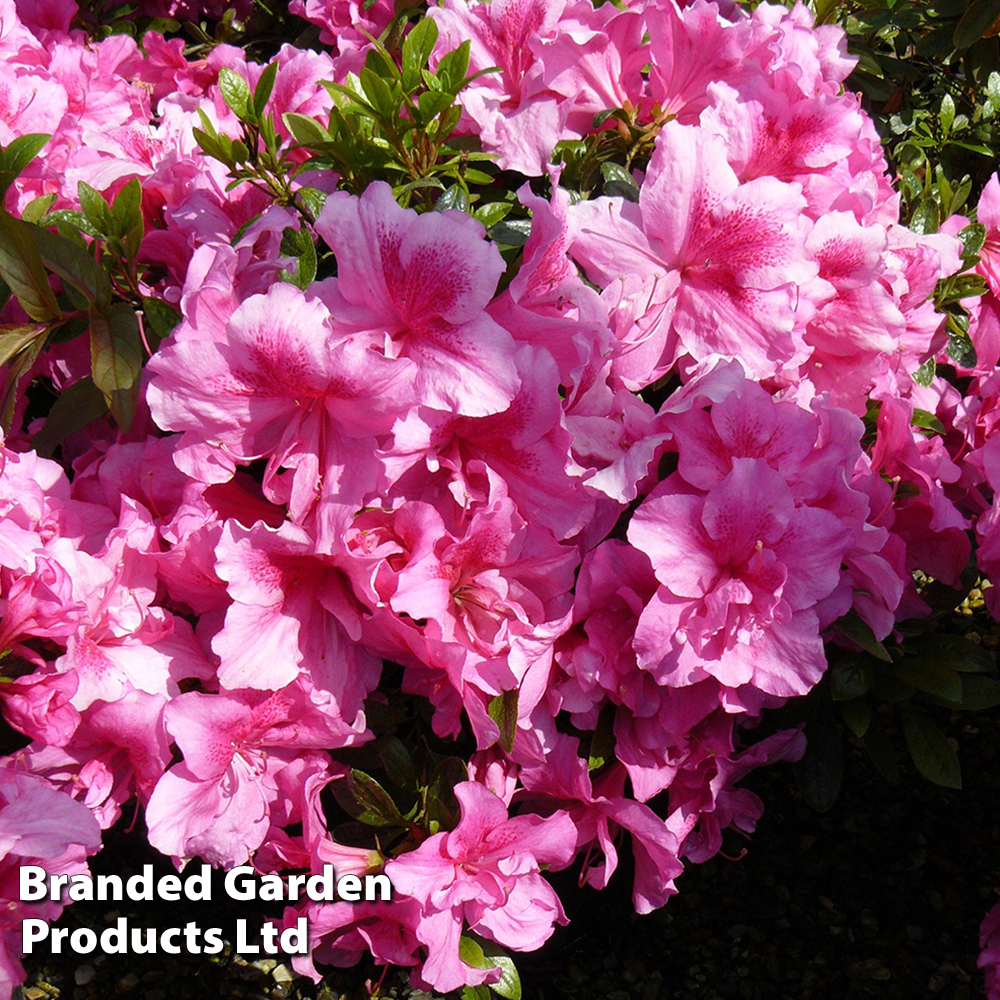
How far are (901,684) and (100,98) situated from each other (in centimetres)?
175

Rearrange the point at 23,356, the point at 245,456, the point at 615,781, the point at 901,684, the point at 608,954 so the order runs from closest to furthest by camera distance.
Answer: the point at 245,456
the point at 23,356
the point at 615,781
the point at 901,684
the point at 608,954

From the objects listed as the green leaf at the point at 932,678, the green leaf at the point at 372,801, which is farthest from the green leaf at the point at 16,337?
the green leaf at the point at 932,678

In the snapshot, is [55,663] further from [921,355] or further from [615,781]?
[921,355]

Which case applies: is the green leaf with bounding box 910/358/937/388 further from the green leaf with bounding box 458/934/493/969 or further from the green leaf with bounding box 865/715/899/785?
the green leaf with bounding box 458/934/493/969

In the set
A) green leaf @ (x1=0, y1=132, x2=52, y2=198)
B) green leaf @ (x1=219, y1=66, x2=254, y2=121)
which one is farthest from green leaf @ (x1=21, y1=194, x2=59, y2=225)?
green leaf @ (x1=219, y1=66, x2=254, y2=121)

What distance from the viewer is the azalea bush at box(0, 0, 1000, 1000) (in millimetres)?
1185

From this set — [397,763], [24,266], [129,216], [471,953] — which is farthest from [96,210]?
[471,953]

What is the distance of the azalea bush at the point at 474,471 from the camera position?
118 centimetres

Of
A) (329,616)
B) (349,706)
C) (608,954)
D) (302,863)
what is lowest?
(608,954)

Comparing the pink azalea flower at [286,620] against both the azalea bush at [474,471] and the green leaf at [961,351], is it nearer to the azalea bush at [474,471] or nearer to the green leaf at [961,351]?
the azalea bush at [474,471]

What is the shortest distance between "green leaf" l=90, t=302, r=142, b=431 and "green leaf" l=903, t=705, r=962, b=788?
129 cm

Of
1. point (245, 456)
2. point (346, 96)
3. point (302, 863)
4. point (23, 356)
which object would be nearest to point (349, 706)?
point (302, 863)

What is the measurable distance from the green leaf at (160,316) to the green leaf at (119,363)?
0.19ft

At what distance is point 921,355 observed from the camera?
5.24ft
